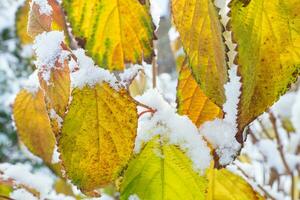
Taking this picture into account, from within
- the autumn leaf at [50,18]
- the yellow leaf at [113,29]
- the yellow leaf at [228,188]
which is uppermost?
the autumn leaf at [50,18]

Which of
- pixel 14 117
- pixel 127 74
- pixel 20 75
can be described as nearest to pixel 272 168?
pixel 14 117

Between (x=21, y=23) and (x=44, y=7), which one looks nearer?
(x=44, y=7)

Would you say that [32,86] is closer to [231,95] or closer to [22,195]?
[22,195]

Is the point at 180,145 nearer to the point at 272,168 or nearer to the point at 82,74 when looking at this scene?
the point at 82,74

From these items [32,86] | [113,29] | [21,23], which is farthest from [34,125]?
[21,23]

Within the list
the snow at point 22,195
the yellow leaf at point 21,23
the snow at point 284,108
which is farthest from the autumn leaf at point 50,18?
the snow at point 284,108

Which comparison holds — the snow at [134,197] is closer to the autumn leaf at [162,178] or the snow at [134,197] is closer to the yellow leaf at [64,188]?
the autumn leaf at [162,178]
